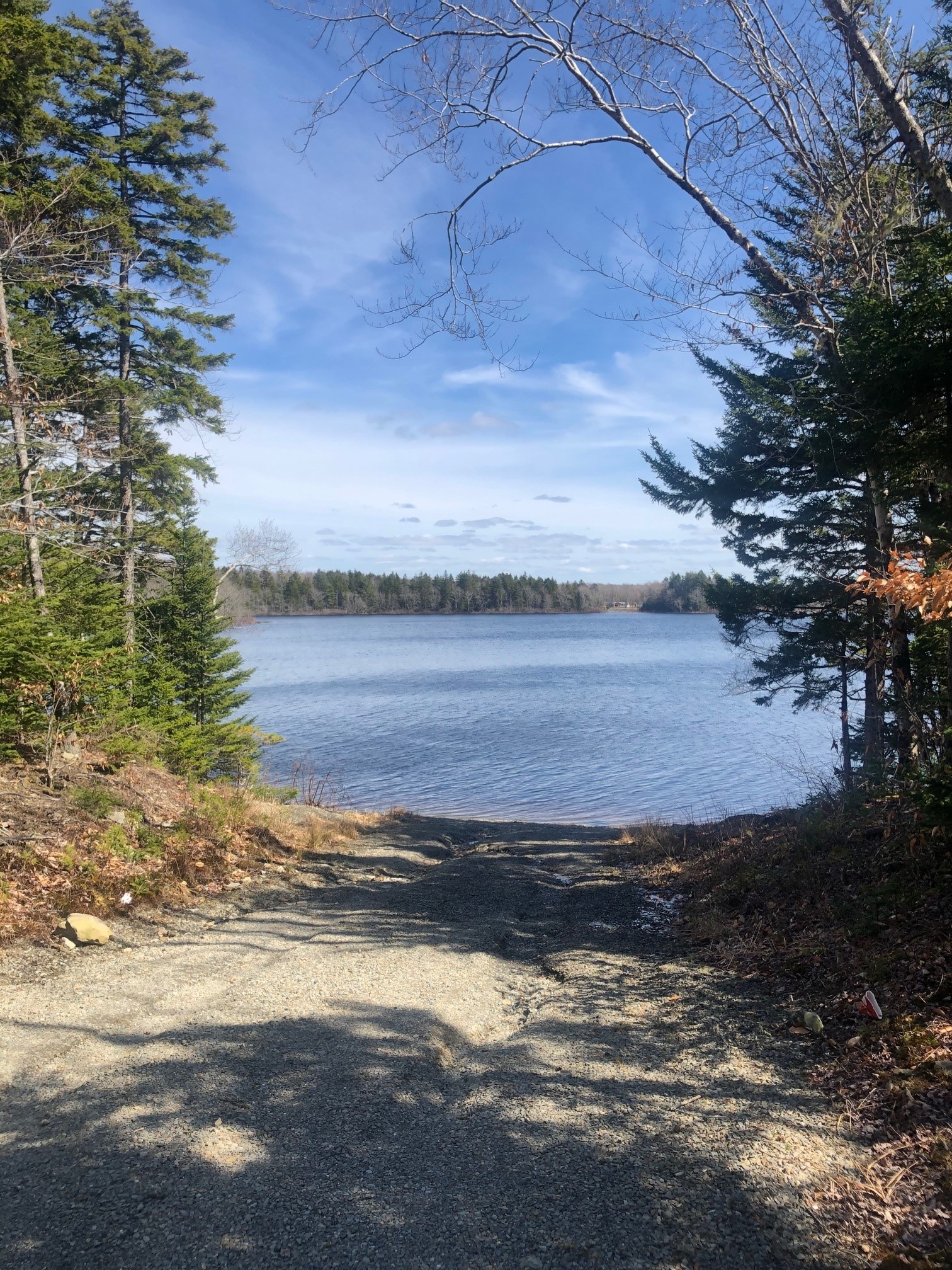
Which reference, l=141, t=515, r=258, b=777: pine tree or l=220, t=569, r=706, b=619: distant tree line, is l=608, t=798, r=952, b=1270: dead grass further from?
l=220, t=569, r=706, b=619: distant tree line

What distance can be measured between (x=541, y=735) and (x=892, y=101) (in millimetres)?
26873

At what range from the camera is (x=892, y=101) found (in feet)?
19.2

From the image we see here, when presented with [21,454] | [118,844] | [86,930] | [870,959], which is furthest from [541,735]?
[870,959]

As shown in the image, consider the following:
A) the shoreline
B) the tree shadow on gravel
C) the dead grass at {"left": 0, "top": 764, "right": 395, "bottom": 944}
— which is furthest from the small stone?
the shoreline

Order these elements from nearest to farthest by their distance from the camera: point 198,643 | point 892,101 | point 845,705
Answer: point 892,101 < point 845,705 < point 198,643

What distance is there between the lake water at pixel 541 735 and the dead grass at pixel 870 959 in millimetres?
4088

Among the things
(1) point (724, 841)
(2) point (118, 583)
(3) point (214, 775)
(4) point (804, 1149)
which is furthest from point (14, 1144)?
(3) point (214, 775)

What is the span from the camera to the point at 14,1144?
3.60m

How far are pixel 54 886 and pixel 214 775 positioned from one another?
9755 mm

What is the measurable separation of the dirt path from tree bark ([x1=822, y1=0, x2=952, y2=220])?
614 cm

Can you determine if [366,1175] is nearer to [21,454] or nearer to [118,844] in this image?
[118,844]

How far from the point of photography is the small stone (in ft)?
21.4

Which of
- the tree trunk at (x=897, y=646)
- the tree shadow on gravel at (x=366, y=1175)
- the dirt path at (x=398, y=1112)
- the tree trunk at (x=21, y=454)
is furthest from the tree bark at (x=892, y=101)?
the tree trunk at (x=21, y=454)

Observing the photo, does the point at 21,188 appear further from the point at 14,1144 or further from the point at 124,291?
the point at 14,1144
